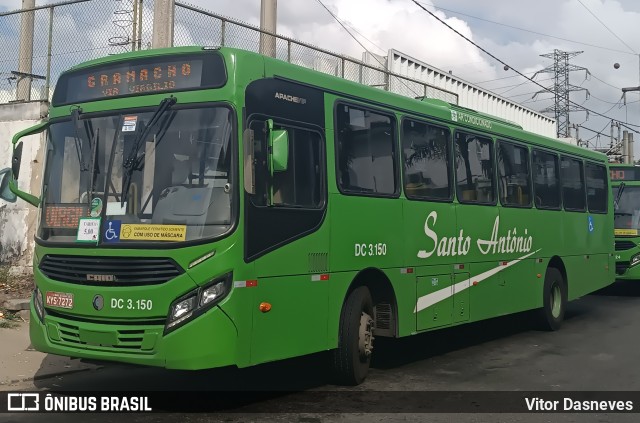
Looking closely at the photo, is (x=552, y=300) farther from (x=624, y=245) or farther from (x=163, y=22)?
(x=163, y=22)

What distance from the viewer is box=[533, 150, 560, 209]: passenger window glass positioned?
12547 mm

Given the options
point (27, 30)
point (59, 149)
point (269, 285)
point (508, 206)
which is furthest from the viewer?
point (27, 30)

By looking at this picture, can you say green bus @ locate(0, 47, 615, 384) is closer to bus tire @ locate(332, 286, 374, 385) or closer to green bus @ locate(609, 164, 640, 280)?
bus tire @ locate(332, 286, 374, 385)

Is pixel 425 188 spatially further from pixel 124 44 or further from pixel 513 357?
pixel 124 44

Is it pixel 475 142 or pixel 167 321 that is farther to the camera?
pixel 475 142

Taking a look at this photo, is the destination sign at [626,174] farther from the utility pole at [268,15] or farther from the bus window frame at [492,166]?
the utility pole at [268,15]

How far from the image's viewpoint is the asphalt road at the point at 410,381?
6.93 meters

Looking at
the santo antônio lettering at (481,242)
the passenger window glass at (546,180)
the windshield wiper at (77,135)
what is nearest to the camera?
the windshield wiper at (77,135)

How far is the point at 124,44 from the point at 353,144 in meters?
5.89

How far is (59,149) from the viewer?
24.2 ft

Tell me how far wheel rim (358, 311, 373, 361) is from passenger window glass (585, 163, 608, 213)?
812 cm

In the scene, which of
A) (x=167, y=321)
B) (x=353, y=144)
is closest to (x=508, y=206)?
(x=353, y=144)

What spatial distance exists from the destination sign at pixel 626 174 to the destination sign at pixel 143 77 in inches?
611

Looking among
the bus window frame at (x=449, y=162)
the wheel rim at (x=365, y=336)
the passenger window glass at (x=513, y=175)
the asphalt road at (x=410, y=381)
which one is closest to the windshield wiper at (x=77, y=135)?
the asphalt road at (x=410, y=381)
